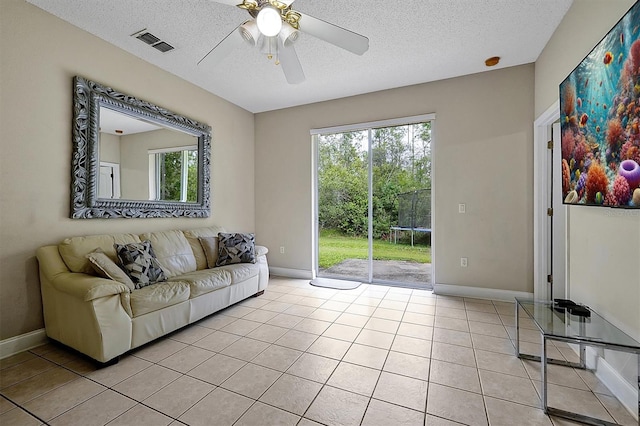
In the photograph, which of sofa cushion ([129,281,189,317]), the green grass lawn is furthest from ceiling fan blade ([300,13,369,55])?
the green grass lawn

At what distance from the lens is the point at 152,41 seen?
2.79 m

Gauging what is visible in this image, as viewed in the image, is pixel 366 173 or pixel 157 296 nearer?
pixel 157 296

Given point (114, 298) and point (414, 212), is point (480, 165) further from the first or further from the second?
point (114, 298)

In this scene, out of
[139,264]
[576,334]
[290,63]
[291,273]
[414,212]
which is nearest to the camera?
[576,334]

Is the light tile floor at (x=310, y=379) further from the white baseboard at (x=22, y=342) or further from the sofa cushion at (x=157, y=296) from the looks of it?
the sofa cushion at (x=157, y=296)

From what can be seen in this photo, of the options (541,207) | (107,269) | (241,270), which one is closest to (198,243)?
(241,270)

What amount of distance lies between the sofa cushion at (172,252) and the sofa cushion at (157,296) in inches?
17.4

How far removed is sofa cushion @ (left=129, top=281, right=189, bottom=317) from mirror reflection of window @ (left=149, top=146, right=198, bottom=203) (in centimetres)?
129

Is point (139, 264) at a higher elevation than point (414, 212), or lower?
lower

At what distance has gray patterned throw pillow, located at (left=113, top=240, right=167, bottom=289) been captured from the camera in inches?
97.0

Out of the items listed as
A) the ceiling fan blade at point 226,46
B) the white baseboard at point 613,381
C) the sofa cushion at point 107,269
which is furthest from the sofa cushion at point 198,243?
the white baseboard at point 613,381

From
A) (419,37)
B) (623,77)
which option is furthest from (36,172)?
(623,77)

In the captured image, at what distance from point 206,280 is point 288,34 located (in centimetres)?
235

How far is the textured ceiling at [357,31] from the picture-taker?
232cm
